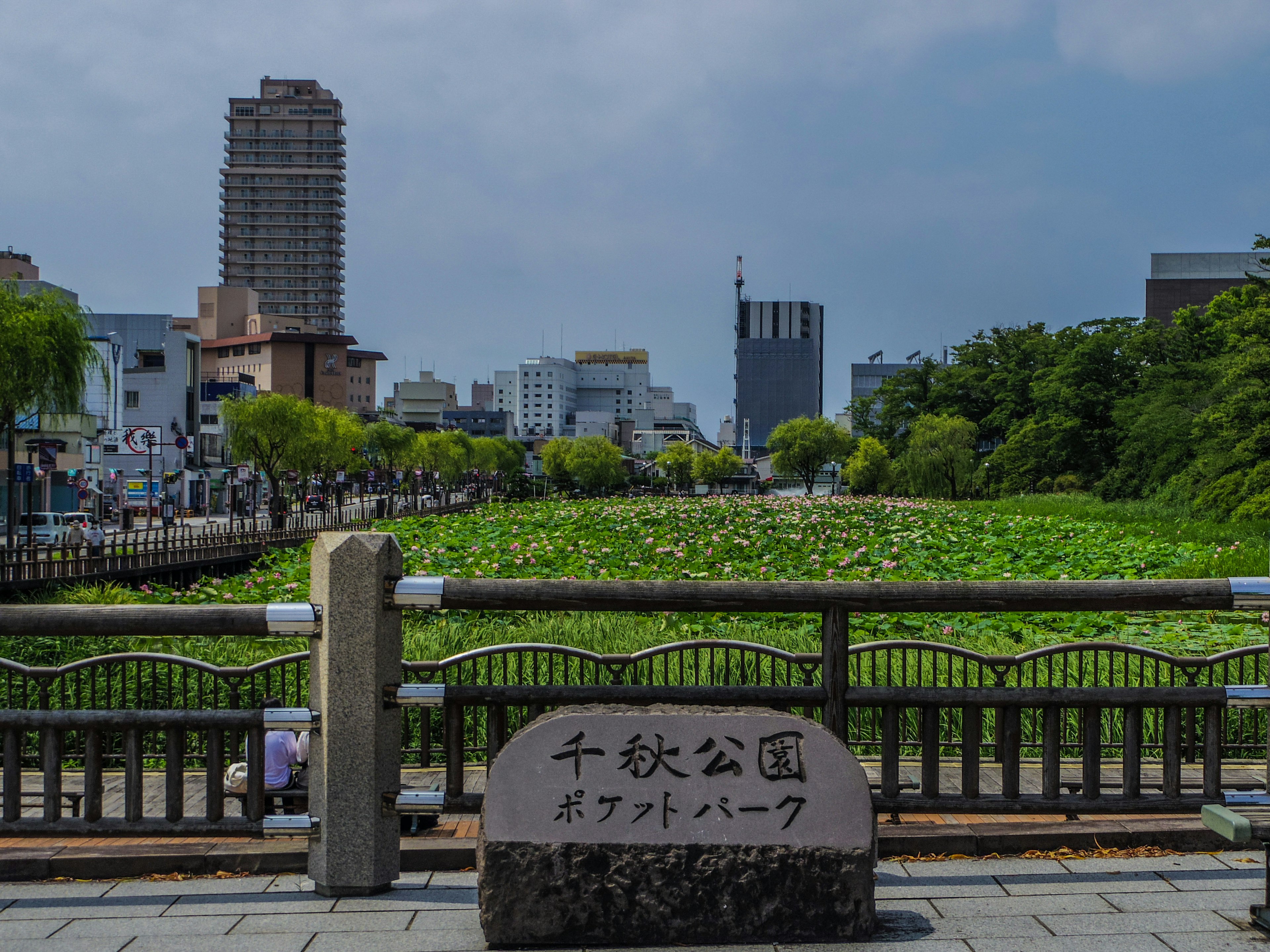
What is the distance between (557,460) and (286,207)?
255ft

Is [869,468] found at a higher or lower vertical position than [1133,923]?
higher

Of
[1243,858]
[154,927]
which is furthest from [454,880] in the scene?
[1243,858]

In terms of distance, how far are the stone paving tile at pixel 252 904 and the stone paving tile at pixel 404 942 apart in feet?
0.89

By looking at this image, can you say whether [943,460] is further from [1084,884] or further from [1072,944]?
[1072,944]

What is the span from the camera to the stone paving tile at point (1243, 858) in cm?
430

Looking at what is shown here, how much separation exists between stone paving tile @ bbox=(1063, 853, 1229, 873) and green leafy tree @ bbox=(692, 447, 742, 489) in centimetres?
12864

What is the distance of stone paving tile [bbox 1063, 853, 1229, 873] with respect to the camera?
168 inches

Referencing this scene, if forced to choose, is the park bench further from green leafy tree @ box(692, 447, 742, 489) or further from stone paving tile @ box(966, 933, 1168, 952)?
green leafy tree @ box(692, 447, 742, 489)

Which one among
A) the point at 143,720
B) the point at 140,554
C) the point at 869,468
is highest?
the point at 869,468

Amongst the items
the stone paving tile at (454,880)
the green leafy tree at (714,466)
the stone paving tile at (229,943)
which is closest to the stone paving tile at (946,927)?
the stone paving tile at (454,880)

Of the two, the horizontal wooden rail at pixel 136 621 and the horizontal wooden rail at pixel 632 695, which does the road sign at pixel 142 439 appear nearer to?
the horizontal wooden rail at pixel 136 621

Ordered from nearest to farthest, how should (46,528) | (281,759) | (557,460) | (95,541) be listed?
1. (281,759)
2. (95,541)
3. (46,528)
4. (557,460)

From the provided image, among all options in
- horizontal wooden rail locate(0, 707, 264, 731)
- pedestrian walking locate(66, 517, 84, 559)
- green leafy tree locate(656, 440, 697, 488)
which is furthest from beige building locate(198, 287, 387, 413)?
horizontal wooden rail locate(0, 707, 264, 731)

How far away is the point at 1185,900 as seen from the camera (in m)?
3.93
